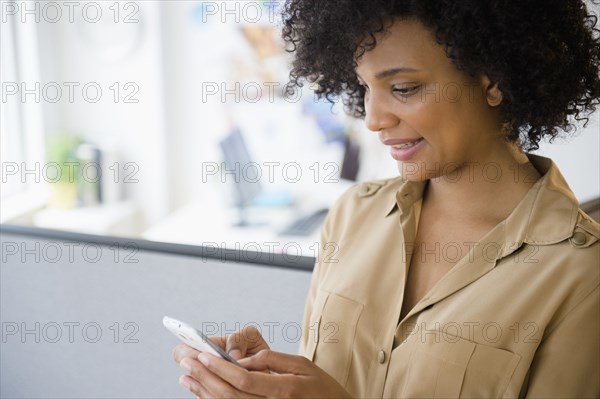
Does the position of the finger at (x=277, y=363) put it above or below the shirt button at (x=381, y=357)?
above

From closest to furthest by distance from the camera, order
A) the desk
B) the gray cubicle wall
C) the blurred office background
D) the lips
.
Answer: the lips, the gray cubicle wall, the desk, the blurred office background

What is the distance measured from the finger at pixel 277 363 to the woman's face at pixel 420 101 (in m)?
0.28

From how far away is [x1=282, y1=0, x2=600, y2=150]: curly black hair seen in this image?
894mm

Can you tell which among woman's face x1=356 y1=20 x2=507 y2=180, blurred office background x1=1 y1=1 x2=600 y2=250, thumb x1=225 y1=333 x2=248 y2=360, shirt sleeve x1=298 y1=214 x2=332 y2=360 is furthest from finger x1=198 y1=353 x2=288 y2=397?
blurred office background x1=1 y1=1 x2=600 y2=250

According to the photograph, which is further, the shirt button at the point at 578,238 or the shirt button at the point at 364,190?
the shirt button at the point at 364,190

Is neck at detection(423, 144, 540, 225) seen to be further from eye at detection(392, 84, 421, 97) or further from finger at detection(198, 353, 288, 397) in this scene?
finger at detection(198, 353, 288, 397)

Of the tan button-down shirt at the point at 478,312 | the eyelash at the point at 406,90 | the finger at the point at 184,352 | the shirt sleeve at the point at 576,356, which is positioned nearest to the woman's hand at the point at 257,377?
the finger at the point at 184,352

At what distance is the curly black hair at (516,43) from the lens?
0.89m

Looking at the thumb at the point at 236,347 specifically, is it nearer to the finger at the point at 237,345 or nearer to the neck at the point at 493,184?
the finger at the point at 237,345

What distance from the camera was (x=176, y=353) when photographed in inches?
37.2

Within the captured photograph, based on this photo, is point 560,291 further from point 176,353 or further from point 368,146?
point 368,146

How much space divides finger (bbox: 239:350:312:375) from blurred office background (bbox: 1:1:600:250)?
2.29m

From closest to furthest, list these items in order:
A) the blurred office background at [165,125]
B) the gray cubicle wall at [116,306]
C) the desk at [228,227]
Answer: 1. the gray cubicle wall at [116,306]
2. the desk at [228,227]
3. the blurred office background at [165,125]

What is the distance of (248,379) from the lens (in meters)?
0.85
